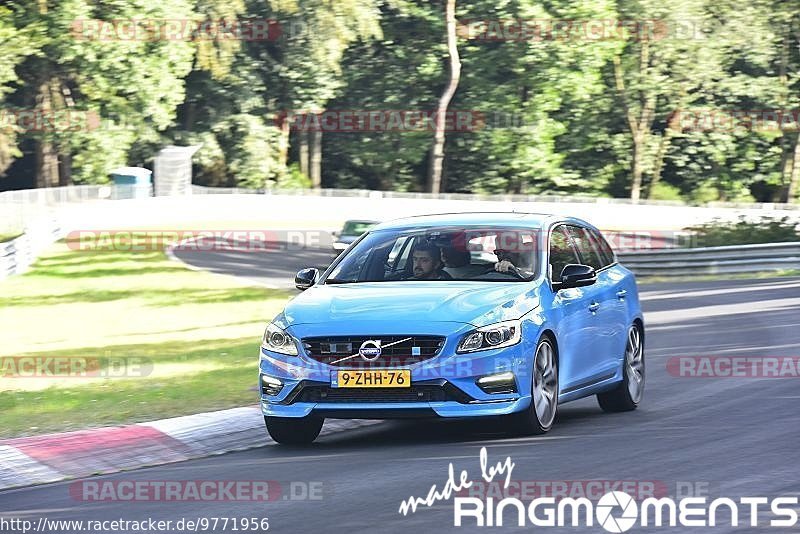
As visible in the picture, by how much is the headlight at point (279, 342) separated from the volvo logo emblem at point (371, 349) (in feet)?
1.71

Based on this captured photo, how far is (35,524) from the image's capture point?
754cm

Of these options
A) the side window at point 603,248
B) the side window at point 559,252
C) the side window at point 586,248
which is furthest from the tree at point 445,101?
the side window at point 559,252

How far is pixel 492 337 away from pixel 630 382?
285 cm

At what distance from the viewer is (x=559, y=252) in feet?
36.7

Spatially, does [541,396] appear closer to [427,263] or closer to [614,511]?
[427,263]

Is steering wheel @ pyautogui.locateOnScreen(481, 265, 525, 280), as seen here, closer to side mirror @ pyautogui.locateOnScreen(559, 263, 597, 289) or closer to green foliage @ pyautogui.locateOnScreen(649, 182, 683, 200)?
side mirror @ pyautogui.locateOnScreen(559, 263, 597, 289)

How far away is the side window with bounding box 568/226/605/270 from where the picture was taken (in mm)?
11719

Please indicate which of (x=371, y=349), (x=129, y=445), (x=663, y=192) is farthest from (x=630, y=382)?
(x=663, y=192)

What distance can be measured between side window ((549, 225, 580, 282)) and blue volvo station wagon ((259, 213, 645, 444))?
0.06 ft

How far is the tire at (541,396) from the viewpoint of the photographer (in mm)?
9820

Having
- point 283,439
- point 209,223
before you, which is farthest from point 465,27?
point 283,439

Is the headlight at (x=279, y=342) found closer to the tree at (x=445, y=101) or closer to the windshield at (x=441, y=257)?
the windshield at (x=441, y=257)

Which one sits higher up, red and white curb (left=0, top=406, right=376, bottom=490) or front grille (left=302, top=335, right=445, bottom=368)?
front grille (left=302, top=335, right=445, bottom=368)

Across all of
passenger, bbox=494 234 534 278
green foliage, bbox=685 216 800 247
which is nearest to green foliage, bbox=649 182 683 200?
green foliage, bbox=685 216 800 247
